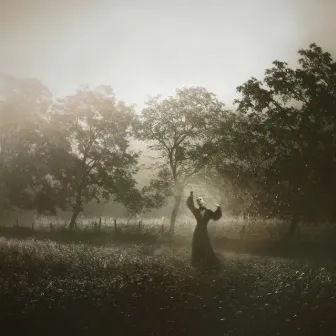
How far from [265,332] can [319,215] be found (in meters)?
18.1

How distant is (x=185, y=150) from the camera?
96.2 feet

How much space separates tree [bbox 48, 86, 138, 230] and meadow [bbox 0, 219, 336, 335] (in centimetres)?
1830

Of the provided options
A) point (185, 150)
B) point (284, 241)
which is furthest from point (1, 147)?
point (284, 241)

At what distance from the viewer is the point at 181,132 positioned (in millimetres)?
29672

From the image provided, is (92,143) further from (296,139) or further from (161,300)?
(161,300)

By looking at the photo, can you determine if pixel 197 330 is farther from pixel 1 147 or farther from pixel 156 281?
pixel 1 147

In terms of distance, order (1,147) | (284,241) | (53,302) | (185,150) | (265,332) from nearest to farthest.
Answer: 1. (265,332)
2. (53,302)
3. (284,241)
4. (185,150)
5. (1,147)

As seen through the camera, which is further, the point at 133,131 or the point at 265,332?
the point at 133,131

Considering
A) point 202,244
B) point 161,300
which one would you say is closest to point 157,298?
point 161,300

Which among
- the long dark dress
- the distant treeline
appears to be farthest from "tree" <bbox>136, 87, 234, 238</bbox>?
the long dark dress

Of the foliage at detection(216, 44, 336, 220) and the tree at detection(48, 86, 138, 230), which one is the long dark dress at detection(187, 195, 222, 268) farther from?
the tree at detection(48, 86, 138, 230)

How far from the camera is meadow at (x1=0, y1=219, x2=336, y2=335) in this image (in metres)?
7.21

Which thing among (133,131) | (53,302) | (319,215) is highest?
(133,131)

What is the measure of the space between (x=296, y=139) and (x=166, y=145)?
36.2 ft
